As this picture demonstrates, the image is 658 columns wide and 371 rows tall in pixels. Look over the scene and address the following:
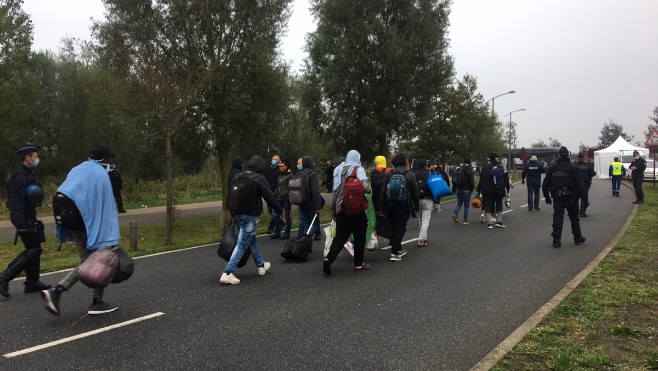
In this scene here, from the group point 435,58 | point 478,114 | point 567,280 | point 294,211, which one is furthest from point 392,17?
point 567,280

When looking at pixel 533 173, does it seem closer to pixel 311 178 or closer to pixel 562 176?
pixel 562 176

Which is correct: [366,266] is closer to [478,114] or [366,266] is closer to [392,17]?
[392,17]

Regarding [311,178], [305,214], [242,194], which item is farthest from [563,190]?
[242,194]

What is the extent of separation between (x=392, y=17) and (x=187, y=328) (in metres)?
18.6

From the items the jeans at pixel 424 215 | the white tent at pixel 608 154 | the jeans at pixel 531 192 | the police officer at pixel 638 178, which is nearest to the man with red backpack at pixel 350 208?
the jeans at pixel 424 215

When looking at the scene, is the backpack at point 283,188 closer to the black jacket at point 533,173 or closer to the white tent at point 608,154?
the black jacket at point 533,173

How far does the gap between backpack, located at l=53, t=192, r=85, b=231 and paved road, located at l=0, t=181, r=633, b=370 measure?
3.57 ft

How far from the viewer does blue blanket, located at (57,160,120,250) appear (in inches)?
197

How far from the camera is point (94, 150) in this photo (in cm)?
525

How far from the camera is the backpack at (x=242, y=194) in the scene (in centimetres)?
671

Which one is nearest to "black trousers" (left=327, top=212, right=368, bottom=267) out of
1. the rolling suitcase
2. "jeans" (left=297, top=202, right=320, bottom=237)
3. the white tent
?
the rolling suitcase

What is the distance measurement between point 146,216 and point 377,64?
36.3ft

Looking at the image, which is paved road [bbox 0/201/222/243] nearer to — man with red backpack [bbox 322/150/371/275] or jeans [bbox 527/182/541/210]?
man with red backpack [bbox 322/150/371/275]

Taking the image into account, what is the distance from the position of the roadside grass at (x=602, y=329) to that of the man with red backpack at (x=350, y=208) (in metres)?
3.04
